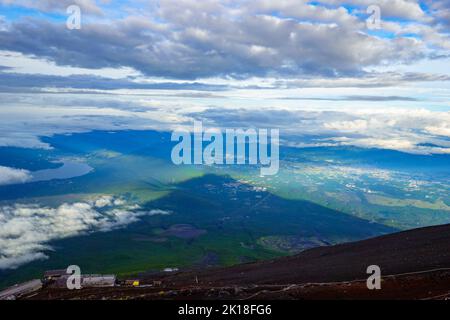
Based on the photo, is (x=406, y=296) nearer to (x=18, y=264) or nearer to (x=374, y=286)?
(x=374, y=286)

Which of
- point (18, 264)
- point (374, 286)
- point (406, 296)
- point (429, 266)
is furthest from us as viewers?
point (18, 264)
